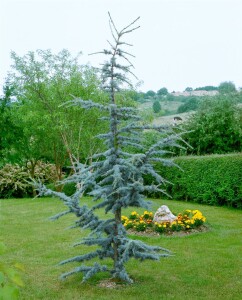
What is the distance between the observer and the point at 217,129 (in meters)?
25.6

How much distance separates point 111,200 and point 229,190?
9.42 meters

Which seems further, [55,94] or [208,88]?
[208,88]

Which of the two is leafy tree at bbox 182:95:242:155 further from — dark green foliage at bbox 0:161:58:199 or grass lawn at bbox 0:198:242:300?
grass lawn at bbox 0:198:242:300

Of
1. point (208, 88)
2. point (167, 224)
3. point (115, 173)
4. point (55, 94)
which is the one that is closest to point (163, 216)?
point (167, 224)

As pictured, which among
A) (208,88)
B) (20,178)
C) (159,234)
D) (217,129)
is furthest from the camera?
(208,88)

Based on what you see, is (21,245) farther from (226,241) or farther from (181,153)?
(181,153)

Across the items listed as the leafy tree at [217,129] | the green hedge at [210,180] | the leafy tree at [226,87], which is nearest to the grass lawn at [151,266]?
the green hedge at [210,180]

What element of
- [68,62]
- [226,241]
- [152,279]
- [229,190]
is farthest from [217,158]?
[152,279]

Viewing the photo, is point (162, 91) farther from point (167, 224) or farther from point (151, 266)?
point (151, 266)

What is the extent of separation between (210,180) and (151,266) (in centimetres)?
860

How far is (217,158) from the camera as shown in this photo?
15516 millimetres

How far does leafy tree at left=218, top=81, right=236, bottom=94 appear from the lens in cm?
2923

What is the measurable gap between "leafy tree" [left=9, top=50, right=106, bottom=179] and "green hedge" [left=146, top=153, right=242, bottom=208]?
423 cm

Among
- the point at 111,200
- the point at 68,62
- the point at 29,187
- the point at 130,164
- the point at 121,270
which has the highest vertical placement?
the point at 68,62
